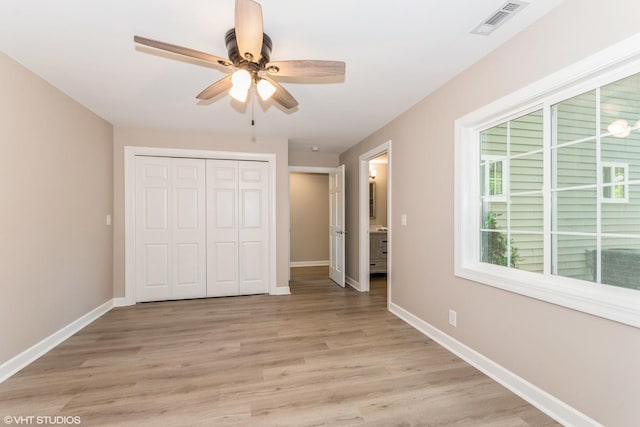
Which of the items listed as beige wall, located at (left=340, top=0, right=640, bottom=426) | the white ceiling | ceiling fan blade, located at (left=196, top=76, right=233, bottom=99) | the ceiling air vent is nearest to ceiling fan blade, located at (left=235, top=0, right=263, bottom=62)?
the white ceiling

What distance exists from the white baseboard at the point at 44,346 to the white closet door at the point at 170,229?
0.73 metres

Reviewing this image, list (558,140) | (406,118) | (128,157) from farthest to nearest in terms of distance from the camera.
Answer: (128,157), (406,118), (558,140)

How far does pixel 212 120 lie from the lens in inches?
142

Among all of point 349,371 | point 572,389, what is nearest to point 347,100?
point 349,371

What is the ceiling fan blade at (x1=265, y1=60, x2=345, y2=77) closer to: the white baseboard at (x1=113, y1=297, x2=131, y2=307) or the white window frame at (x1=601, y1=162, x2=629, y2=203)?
the white window frame at (x1=601, y1=162, x2=629, y2=203)

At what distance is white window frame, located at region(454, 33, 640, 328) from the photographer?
144cm

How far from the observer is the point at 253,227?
173 inches

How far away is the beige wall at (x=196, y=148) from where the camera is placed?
3.86 meters

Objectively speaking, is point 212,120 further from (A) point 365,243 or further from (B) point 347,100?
(A) point 365,243

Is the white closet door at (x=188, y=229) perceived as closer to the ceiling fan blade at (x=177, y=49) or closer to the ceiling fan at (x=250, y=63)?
the ceiling fan at (x=250, y=63)

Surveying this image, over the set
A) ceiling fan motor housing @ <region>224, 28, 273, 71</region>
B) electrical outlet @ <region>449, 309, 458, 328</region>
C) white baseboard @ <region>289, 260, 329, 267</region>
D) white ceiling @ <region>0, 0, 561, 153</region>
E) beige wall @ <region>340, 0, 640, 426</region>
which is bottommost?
white baseboard @ <region>289, 260, 329, 267</region>

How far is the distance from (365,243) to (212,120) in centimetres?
281

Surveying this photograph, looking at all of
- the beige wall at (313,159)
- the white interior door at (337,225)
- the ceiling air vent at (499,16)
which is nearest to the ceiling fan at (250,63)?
the ceiling air vent at (499,16)

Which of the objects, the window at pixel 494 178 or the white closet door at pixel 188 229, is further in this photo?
the white closet door at pixel 188 229
